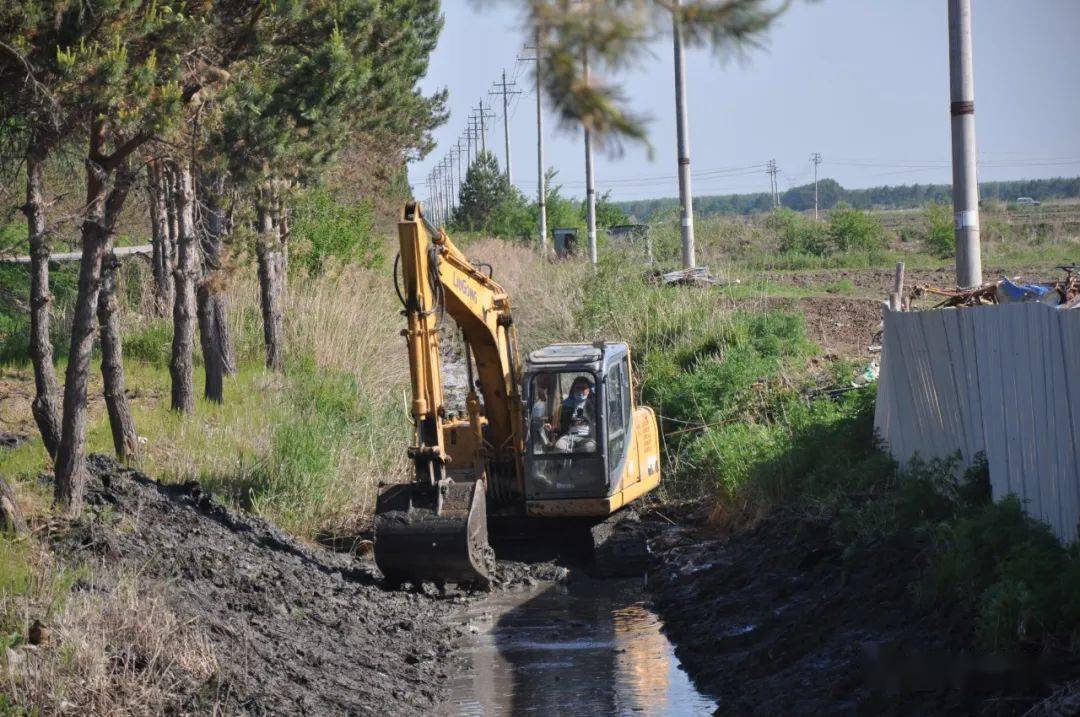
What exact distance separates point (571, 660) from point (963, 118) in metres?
6.06

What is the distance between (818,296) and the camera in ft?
99.1

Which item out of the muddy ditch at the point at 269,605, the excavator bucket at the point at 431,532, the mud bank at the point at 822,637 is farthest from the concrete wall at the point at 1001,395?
the muddy ditch at the point at 269,605

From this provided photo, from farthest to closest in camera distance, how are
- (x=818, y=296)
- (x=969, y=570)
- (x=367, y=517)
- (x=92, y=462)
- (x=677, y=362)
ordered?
(x=818, y=296), (x=677, y=362), (x=367, y=517), (x=92, y=462), (x=969, y=570)

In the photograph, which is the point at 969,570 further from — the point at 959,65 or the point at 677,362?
the point at 677,362

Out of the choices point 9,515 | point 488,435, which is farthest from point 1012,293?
point 9,515

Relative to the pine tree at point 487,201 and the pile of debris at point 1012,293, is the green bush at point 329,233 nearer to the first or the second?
the pile of debris at point 1012,293

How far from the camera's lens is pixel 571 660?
41.2 feet

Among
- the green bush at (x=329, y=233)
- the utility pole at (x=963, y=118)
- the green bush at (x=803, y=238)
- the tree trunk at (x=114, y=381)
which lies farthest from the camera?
the green bush at (x=803, y=238)

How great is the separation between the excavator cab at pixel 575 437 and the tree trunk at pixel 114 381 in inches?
178

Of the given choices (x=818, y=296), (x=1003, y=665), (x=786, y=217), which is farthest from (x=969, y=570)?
(x=786, y=217)

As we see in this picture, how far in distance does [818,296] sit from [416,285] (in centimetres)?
1779

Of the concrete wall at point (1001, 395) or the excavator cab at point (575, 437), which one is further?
the excavator cab at point (575, 437)

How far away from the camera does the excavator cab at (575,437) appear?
16.2 meters

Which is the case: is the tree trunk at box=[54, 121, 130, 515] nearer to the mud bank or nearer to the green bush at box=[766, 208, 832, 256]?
the mud bank
